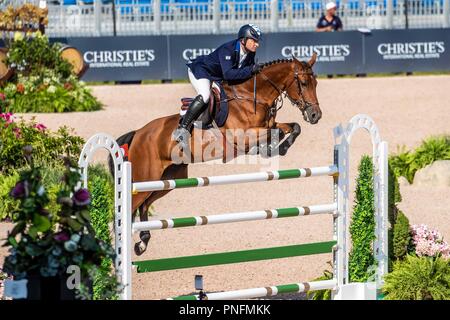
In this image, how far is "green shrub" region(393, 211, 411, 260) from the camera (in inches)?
343

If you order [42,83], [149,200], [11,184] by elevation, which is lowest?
[149,200]

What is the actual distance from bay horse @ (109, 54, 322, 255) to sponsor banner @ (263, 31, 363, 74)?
1420 cm

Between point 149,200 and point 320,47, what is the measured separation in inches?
601

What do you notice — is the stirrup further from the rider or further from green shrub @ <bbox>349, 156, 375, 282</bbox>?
green shrub @ <bbox>349, 156, 375, 282</bbox>

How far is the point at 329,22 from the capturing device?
24.8 meters

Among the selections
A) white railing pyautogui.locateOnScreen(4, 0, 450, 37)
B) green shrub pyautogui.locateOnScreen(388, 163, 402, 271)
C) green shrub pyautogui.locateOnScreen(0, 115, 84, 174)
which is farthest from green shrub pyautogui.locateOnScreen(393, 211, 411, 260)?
white railing pyautogui.locateOnScreen(4, 0, 450, 37)

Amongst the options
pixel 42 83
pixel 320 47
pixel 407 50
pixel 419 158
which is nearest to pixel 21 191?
pixel 419 158

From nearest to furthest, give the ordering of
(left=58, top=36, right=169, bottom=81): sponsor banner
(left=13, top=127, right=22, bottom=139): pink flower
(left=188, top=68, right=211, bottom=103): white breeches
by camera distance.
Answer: (left=188, top=68, right=211, bottom=103): white breeches, (left=13, top=127, right=22, bottom=139): pink flower, (left=58, top=36, right=169, bottom=81): sponsor banner

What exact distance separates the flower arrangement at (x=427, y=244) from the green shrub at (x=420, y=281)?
0.51 meters

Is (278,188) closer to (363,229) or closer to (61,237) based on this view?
Result: (363,229)

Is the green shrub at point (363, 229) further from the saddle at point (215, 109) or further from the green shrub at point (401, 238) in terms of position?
the saddle at point (215, 109)

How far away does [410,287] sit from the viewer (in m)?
7.85

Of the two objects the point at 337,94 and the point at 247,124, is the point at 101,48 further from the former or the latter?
the point at 247,124
